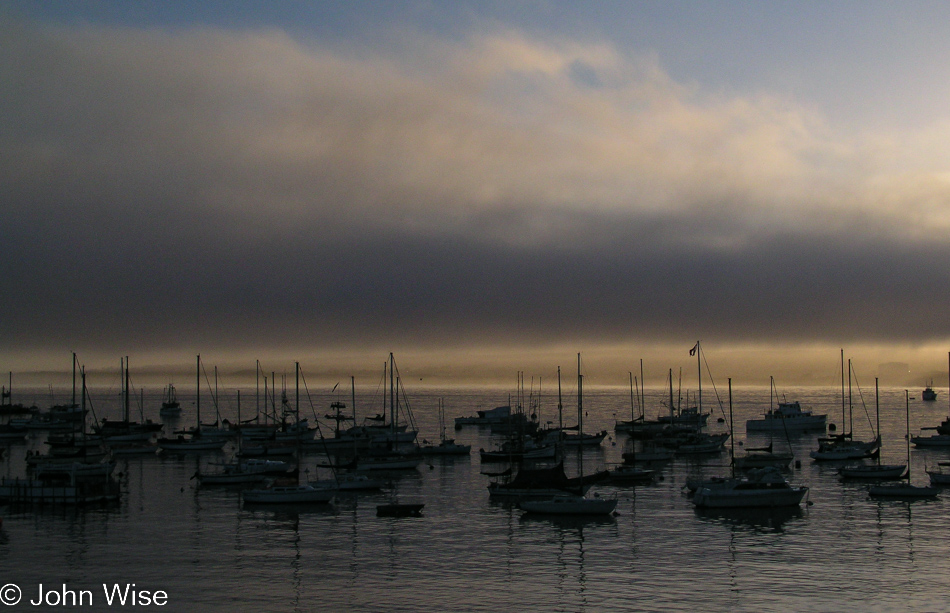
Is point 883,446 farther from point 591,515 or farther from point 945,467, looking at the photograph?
point 591,515

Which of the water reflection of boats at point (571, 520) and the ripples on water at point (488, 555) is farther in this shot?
the water reflection of boats at point (571, 520)

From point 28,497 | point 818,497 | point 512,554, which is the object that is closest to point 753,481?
point 818,497

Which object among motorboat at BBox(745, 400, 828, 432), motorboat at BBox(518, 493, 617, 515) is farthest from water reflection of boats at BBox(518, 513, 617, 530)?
motorboat at BBox(745, 400, 828, 432)

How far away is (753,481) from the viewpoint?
72.8 m

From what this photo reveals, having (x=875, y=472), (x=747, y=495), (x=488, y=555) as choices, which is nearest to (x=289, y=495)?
(x=488, y=555)

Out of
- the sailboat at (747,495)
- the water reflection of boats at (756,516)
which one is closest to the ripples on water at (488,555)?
the water reflection of boats at (756,516)

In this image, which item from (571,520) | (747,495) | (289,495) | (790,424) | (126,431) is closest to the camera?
(571,520)

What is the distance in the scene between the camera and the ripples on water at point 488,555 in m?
43.4

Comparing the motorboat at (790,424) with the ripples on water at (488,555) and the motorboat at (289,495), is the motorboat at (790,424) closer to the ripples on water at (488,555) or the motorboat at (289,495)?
the ripples on water at (488,555)

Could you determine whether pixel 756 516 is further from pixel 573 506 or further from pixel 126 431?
pixel 126 431

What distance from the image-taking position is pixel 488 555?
5316 centimetres

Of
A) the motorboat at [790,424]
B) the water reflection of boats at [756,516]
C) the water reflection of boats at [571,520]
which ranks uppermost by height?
the water reflection of boats at [571,520]

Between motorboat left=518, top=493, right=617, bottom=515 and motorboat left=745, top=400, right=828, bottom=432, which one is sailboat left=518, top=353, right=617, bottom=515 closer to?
motorboat left=518, top=493, right=617, bottom=515

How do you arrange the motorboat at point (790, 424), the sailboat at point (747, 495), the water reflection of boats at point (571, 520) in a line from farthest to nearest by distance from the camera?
the motorboat at point (790, 424) → the sailboat at point (747, 495) → the water reflection of boats at point (571, 520)
